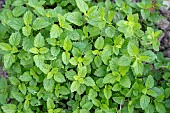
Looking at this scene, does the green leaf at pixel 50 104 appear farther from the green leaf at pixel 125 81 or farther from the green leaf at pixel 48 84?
the green leaf at pixel 125 81

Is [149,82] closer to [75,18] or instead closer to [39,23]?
[75,18]

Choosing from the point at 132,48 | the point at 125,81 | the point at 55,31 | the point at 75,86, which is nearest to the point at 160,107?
the point at 125,81

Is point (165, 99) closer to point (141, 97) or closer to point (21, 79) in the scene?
point (141, 97)

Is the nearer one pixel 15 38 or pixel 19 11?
pixel 15 38

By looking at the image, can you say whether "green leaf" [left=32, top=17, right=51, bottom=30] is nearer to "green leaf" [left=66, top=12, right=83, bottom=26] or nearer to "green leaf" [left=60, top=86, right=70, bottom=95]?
"green leaf" [left=66, top=12, right=83, bottom=26]

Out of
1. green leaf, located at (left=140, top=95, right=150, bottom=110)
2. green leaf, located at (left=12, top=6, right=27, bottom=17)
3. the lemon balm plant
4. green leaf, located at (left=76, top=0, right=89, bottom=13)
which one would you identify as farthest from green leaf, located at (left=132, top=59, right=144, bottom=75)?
green leaf, located at (left=12, top=6, right=27, bottom=17)

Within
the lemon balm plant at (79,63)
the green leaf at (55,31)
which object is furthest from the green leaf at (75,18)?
the green leaf at (55,31)

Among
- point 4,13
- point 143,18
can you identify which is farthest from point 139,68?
point 4,13
